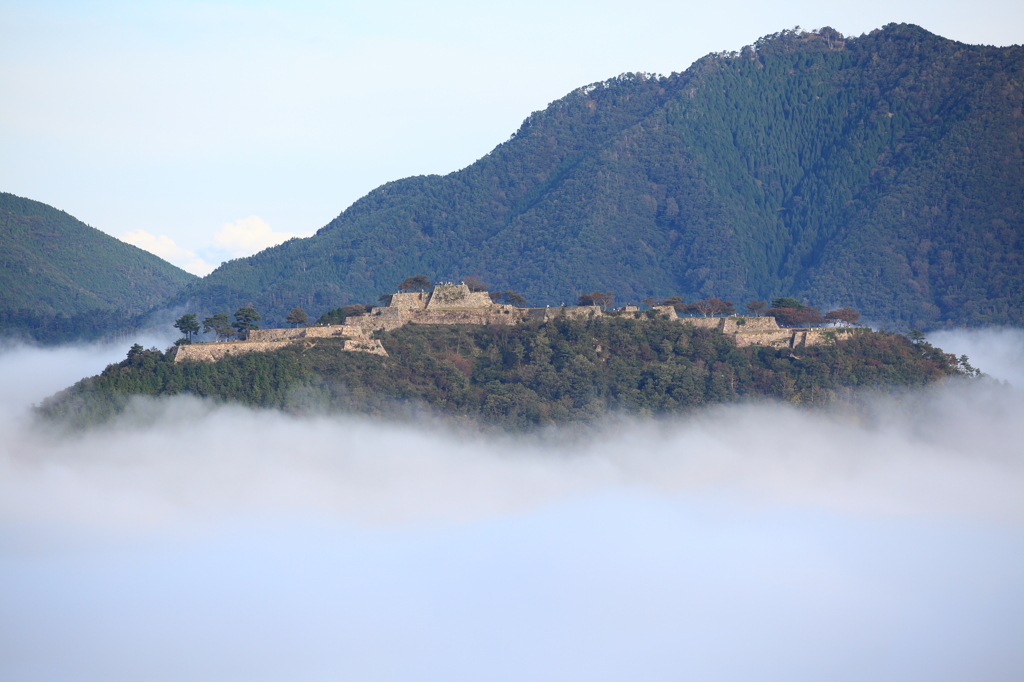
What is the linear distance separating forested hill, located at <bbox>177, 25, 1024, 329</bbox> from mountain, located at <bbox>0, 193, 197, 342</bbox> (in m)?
12.3

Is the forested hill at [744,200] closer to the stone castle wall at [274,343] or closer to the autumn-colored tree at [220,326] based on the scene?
the stone castle wall at [274,343]

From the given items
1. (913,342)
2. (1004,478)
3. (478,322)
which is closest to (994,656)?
(1004,478)

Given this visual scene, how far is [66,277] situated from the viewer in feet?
546

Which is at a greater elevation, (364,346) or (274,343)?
(274,343)

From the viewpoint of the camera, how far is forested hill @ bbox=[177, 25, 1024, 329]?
14750cm

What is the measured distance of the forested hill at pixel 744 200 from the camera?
147500 millimetres

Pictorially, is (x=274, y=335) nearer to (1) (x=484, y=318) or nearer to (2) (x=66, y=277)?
(1) (x=484, y=318)

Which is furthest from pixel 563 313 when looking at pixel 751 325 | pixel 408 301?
pixel 751 325

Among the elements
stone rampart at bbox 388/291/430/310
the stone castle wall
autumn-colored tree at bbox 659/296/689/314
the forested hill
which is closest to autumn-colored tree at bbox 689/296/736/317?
autumn-colored tree at bbox 659/296/689/314

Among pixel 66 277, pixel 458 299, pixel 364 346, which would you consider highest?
pixel 66 277

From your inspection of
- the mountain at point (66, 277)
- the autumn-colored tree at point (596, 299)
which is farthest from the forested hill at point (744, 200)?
the autumn-colored tree at point (596, 299)

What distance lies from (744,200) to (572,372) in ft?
311

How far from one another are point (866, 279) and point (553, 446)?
241ft

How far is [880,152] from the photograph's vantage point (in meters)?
162
